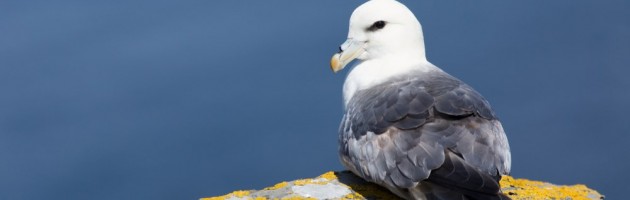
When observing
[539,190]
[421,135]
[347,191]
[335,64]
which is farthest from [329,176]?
[335,64]

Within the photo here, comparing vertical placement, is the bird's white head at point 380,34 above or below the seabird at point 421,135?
above

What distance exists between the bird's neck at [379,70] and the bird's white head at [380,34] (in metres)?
0.06

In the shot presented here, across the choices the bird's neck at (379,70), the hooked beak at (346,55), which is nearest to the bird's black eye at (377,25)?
the hooked beak at (346,55)

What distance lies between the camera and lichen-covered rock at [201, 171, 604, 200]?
7.27 m

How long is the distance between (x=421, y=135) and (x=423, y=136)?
2 cm

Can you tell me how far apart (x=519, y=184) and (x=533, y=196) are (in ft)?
1.27

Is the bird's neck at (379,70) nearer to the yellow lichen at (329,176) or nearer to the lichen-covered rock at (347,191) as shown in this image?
the yellow lichen at (329,176)

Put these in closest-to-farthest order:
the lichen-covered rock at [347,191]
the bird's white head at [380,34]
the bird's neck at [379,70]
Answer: the lichen-covered rock at [347,191] < the bird's neck at [379,70] < the bird's white head at [380,34]

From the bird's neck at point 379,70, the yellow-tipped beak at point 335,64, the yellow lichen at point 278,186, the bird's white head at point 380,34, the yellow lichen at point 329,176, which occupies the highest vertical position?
the bird's white head at point 380,34

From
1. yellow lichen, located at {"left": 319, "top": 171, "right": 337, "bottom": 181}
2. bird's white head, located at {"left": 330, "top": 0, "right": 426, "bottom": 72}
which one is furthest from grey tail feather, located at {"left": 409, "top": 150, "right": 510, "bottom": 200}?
bird's white head, located at {"left": 330, "top": 0, "right": 426, "bottom": 72}

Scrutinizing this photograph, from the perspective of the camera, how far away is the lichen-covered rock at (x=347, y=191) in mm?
7270

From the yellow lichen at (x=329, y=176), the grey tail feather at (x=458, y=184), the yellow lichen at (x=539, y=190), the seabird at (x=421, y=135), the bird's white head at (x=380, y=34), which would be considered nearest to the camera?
the grey tail feather at (x=458, y=184)

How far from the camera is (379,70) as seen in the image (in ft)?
29.5

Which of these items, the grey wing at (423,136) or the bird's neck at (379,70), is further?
the bird's neck at (379,70)
